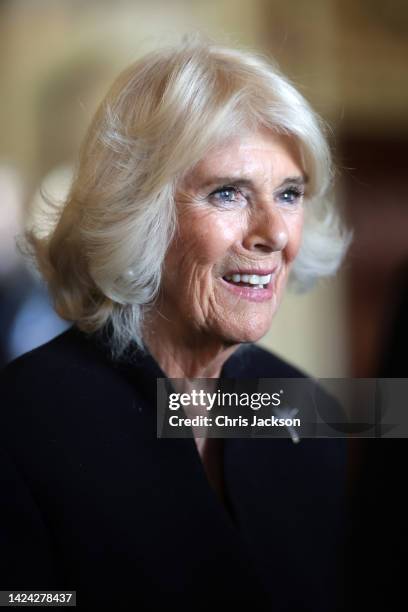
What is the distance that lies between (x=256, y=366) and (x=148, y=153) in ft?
1.14

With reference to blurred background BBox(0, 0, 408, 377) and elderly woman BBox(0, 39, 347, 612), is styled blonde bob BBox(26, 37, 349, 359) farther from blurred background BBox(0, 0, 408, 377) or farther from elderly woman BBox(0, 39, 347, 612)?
blurred background BBox(0, 0, 408, 377)

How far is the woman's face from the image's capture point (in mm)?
835

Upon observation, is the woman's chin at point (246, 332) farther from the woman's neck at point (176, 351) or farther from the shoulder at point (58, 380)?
the shoulder at point (58, 380)

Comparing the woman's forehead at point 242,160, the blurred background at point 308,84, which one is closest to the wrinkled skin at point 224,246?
the woman's forehead at point 242,160

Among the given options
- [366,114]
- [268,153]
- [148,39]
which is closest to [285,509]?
[268,153]

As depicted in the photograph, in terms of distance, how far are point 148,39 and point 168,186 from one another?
14.6 inches

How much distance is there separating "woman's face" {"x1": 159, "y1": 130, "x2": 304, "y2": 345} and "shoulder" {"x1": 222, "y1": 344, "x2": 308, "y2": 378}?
0.32 feet

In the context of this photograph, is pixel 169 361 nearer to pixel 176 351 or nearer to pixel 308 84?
pixel 176 351

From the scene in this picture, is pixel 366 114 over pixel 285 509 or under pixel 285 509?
over

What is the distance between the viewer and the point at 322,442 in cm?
97

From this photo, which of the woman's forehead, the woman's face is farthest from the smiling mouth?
the woman's forehead

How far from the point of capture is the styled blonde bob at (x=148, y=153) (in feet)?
2.73

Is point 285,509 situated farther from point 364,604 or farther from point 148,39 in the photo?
point 148,39

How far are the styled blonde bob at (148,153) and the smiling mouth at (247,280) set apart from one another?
0.29 ft
